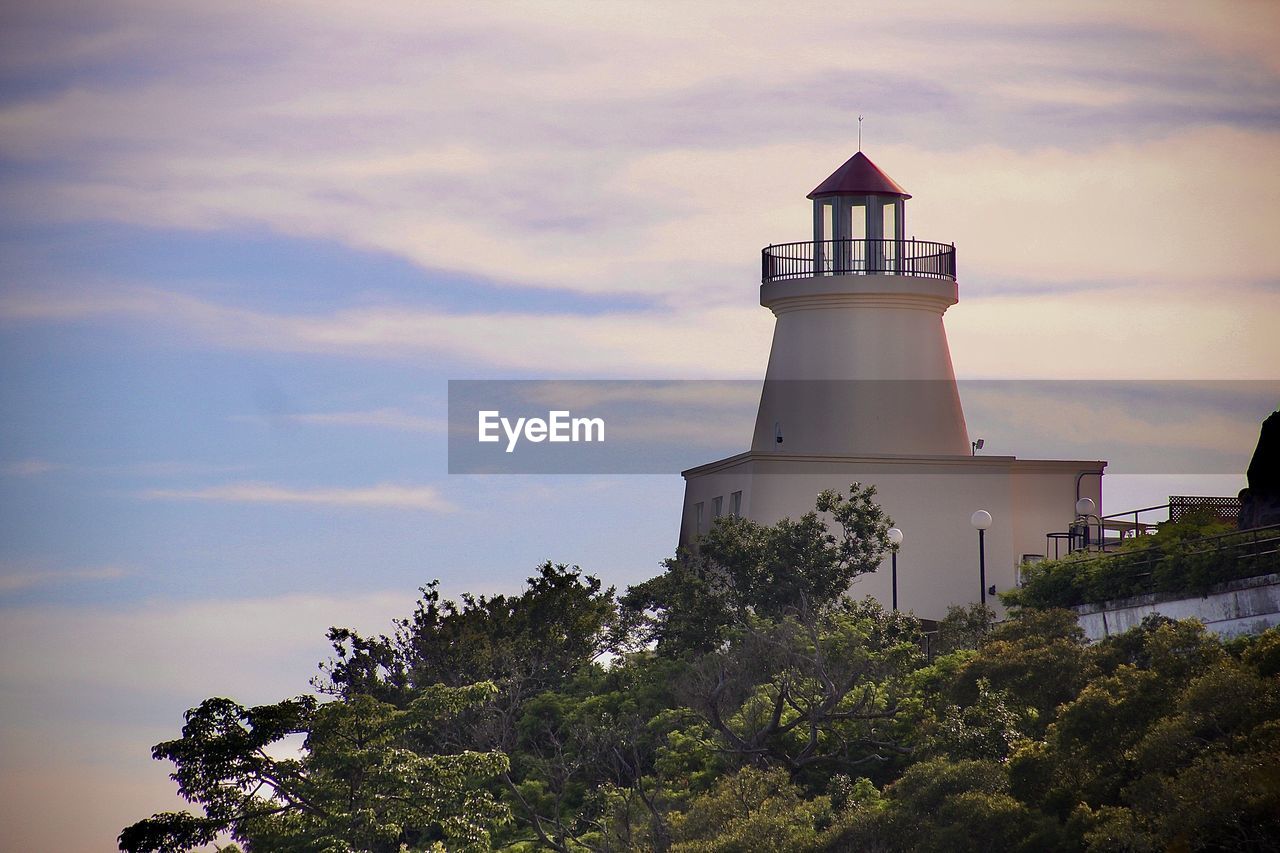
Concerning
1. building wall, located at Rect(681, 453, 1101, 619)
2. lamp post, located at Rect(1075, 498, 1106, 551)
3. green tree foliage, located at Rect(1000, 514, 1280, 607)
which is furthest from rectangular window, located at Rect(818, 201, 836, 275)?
green tree foliage, located at Rect(1000, 514, 1280, 607)

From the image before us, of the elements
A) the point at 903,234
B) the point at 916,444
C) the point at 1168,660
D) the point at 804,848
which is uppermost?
the point at 903,234

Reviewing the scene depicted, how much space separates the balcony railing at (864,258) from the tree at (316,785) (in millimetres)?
17811

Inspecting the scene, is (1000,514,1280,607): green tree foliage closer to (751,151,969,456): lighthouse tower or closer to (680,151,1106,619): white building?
(680,151,1106,619): white building

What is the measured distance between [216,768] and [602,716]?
7424 millimetres

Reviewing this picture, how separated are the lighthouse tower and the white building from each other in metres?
0.03

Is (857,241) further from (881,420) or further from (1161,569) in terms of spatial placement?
(1161,569)

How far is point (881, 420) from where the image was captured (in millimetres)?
42594

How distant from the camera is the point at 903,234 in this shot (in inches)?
1702

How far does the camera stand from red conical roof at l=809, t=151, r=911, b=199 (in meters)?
42.8

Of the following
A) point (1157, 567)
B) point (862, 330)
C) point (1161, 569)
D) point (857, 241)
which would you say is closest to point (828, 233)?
point (857, 241)

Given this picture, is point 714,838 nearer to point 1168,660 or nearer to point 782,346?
point 1168,660

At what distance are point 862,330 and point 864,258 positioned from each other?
1619mm

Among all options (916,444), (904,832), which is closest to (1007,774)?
(904,832)

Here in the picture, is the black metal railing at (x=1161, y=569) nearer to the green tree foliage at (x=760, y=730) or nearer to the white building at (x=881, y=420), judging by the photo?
the green tree foliage at (x=760, y=730)
